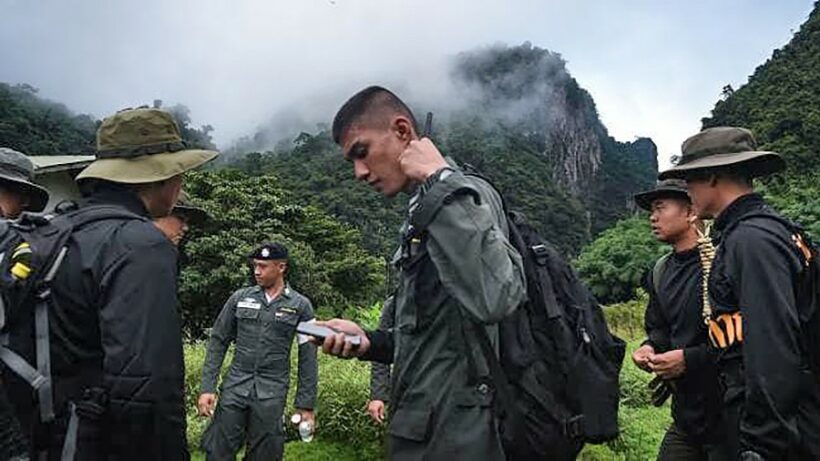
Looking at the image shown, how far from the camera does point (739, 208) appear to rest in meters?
2.74

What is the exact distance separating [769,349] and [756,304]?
A: 142mm

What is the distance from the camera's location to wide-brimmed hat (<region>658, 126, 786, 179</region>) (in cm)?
277

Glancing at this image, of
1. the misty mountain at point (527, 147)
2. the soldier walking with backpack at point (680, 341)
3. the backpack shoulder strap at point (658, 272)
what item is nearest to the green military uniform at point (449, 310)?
the soldier walking with backpack at point (680, 341)

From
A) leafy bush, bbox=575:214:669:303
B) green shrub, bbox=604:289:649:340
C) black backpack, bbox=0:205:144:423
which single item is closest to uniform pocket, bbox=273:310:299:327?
black backpack, bbox=0:205:144:423

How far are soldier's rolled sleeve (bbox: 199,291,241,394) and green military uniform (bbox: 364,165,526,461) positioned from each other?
3.67 metres

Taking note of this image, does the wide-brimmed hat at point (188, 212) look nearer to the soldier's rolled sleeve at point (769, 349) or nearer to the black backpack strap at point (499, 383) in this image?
the black backpack strap at point (499, 383)

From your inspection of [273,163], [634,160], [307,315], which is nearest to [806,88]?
[273,163]

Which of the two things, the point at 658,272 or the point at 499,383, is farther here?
the point at 658,272

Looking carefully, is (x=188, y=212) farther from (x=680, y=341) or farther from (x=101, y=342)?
(x=680, y=341)

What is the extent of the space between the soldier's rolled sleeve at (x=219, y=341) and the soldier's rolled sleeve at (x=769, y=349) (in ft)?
13.6

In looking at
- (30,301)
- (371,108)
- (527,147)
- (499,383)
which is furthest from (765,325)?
(527,147)

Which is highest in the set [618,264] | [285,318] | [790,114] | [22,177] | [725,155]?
[790,114]

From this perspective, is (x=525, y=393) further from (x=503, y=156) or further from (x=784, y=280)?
(x=503, y=156)

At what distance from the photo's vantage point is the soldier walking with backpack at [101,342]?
2.03 m
